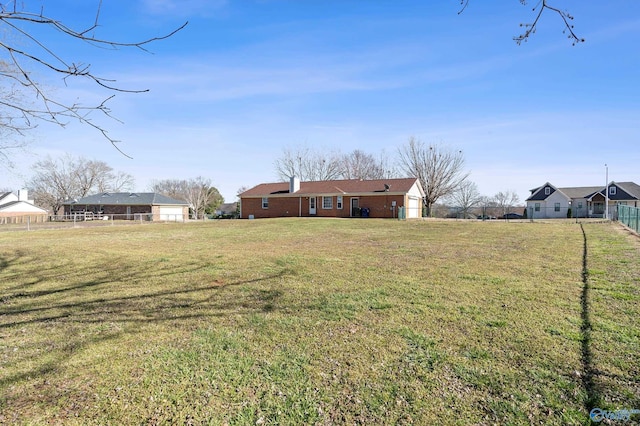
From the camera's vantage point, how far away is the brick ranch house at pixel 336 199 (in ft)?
110

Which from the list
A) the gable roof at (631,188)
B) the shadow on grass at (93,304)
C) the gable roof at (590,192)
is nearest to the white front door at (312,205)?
the shadow on grass at (93,304)

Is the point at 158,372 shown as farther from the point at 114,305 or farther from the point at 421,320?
the point at 421,320

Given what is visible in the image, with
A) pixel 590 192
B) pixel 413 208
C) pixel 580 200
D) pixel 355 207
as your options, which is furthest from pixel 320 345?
pixel 590 192

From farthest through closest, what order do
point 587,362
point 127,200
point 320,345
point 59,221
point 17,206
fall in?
1. point 17,206
2. point 127,200
3. point 59,221
4. point 320,345
5. point 587,362

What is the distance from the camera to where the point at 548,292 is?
5.93 m

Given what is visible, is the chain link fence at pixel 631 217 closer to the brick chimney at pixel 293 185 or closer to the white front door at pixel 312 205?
the white front door at pixel 312 205

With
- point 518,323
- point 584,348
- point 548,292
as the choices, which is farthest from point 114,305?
point 548,292

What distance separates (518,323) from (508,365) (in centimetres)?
129

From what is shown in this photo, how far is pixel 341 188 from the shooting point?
35.7m

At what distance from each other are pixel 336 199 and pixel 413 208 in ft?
26.5

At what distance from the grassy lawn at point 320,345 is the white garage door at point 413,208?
26554 millimetres

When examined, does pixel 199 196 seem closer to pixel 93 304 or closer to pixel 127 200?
pixel 127 200

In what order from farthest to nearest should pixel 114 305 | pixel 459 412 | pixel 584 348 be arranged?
pixel 114 305 → pixel 584 348 → pixel 459 412

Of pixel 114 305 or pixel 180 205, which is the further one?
pixel 180 205
